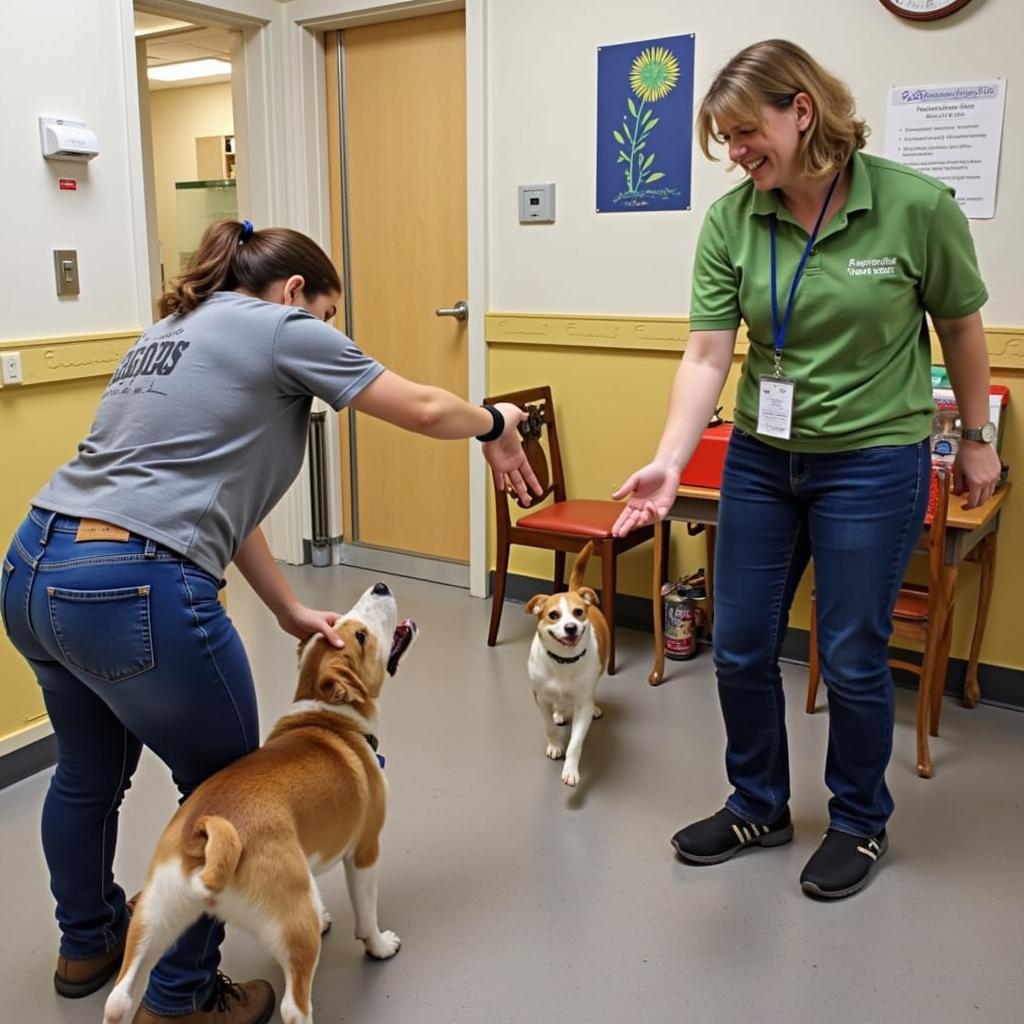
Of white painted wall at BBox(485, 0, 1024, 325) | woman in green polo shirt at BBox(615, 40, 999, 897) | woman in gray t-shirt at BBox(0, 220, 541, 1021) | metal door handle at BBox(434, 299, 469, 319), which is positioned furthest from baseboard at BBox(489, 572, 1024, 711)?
woman in gray t-shirt at BBox(0, 220, 541, 1021)

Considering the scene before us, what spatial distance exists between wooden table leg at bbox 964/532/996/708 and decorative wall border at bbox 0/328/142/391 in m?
2.45

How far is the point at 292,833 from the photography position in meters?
1.51

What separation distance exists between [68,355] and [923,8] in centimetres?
247

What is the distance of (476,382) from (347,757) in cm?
236

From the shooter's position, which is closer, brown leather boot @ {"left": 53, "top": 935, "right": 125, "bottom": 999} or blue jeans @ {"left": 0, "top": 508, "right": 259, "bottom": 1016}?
blue jeans @ {"left": 0, "top": 508, "right": 259, "bottom": 1016}

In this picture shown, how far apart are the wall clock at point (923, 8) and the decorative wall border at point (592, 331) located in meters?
0.89

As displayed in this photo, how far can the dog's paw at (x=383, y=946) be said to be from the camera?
1886mm

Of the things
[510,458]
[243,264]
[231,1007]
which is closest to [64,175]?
[243,264]

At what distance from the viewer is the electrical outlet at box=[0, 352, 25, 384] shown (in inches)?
98.0

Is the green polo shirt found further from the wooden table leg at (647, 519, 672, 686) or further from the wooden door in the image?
the wooden door

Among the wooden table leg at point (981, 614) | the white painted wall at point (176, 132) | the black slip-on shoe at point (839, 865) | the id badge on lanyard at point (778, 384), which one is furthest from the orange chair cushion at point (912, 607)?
the white painted wall at point (176, 132)

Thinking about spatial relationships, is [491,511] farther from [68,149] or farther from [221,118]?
[221,118]

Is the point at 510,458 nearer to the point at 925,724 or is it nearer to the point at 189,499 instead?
the point at 189,499

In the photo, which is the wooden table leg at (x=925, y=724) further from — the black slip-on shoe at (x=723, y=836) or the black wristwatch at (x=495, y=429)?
the black wristwatch at (x=495, y=429)
